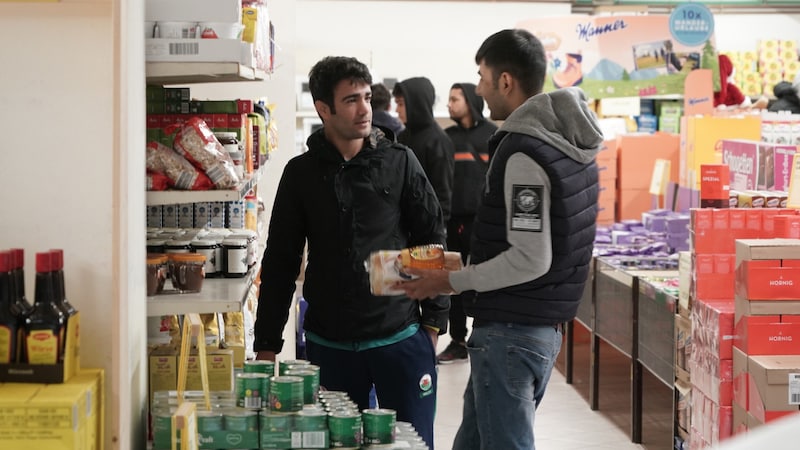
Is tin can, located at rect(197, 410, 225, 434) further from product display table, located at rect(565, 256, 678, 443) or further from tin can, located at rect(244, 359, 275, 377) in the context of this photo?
product display table, located at rect(565, 256, 678, 443)

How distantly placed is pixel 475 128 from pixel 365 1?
7.89 m

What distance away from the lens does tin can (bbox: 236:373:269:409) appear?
109 inches

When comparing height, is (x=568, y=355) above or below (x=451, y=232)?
below

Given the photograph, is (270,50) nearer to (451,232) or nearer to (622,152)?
(451,232)

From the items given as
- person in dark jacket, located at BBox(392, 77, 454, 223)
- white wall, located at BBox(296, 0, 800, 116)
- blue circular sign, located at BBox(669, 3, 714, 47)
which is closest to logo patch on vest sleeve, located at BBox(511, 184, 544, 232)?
person in dark jacket, located at BBox(392, 77, 454, 223)

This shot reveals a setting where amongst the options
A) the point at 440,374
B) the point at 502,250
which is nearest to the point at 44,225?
the point at 502,250

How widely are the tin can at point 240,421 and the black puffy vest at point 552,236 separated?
2.81 feet

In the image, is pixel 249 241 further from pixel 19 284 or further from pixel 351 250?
pixel 19 284

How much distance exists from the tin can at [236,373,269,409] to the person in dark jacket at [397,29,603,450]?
27.7 inches

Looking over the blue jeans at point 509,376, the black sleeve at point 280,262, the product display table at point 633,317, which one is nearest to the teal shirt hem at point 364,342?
the black sleeve at point 280,262

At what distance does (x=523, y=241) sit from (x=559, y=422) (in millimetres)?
3619

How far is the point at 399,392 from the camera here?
3607mm

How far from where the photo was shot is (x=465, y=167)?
814 cm

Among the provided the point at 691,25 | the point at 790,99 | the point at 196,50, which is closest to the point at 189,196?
the point at 196,50
